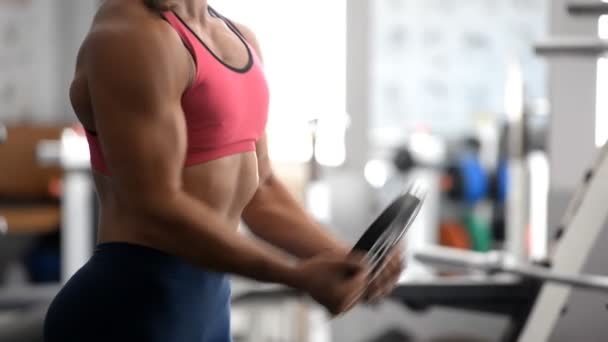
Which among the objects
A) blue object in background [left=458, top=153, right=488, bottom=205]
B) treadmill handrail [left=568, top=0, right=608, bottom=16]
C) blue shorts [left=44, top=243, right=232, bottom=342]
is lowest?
blue object in background [left=458, top=153, right=488, bottom=205]

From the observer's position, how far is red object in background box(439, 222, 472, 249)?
5290 mm

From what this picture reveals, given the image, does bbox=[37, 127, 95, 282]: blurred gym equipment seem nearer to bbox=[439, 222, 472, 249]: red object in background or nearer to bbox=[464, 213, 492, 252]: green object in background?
bbox=[439, 222, 472, 249]: red object in background

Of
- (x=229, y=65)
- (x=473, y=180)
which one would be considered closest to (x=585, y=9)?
(x=229, y=65)

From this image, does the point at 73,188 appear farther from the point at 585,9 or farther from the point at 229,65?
the point at 229,65

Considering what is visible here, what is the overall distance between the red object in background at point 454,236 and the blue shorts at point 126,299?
4.31 m

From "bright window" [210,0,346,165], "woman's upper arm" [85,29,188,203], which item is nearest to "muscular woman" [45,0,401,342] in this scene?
"woman's upper arm" [85,29,188,203]

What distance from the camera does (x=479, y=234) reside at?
536cm

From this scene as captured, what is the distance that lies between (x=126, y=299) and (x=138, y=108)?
0.23m

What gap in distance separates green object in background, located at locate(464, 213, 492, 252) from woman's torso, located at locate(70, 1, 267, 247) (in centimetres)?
427

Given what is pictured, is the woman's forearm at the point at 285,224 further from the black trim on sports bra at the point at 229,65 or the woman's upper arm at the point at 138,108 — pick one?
the woman's upper arm at the point at 138,108

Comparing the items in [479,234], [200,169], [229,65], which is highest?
[229,65]

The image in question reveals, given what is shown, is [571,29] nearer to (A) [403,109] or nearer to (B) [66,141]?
(B) [66,141]

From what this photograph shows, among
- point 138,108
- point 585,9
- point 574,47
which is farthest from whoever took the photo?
point 574,47

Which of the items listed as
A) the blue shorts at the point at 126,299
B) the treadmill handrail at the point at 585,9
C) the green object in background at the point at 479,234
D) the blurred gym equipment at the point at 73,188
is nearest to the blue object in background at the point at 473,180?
the green object in background at the point at 479,234
